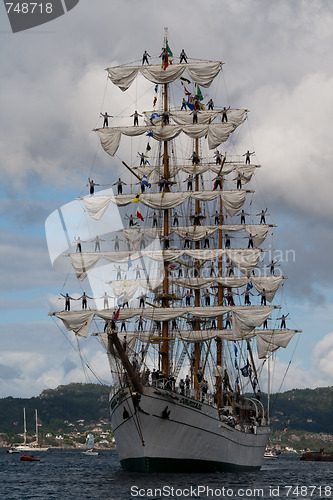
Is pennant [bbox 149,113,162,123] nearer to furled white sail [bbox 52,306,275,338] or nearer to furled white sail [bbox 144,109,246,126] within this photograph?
furled white sail [bbox 144,109,246,126]

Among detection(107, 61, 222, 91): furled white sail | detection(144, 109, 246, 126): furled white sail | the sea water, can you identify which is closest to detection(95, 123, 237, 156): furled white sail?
detection(144, 109, 246, 126): furled white sail

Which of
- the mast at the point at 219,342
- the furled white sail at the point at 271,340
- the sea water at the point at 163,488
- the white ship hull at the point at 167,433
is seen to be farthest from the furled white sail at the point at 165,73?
the sea water at the point at 163,488

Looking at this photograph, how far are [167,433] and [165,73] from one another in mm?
32409

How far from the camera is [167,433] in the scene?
67.9m

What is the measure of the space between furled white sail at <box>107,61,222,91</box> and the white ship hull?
28758mm

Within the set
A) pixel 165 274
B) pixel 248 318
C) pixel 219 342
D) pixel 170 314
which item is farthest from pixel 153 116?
pixel 219 342

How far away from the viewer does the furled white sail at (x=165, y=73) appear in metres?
81.2

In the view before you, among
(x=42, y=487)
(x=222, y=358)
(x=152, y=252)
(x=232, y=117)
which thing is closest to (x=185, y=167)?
(x=232, y=117)

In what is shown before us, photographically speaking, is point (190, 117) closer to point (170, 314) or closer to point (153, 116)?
point (153, 116)

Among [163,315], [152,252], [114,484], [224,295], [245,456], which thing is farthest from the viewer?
[224,295]

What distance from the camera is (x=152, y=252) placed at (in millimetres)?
80500

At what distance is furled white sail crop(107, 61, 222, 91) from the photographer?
8125 cm

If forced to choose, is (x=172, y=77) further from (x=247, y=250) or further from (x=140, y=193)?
(x=247, y=250)

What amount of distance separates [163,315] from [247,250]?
18.5m
